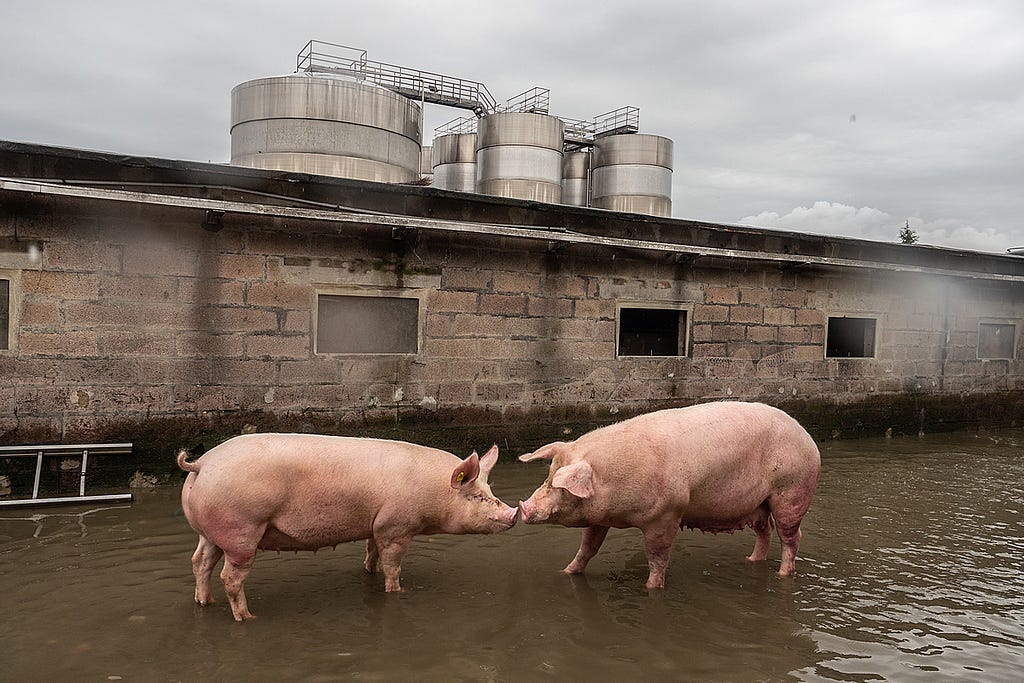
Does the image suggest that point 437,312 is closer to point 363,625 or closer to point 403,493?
point 403,493

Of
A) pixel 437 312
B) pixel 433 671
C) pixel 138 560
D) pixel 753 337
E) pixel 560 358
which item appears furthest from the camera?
pixel 753 337

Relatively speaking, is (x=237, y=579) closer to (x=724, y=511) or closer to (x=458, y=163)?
(x=724, y=511)

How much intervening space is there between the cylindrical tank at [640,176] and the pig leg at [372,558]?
12.2 meters

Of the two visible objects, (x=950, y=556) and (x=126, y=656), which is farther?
(x=950, y=556)

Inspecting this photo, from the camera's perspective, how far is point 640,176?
52.6 ft

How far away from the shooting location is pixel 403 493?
4348 millimetres

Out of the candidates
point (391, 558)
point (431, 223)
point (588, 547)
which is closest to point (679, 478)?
point (588, 547)

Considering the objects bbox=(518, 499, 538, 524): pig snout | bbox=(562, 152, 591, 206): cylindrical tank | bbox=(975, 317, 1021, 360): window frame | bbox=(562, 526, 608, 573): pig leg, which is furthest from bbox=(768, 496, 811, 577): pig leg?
bbox=(562, 152, 591, 206): cylindrical tank

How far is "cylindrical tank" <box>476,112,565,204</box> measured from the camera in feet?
46.5

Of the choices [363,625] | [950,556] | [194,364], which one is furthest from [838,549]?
[194,364]

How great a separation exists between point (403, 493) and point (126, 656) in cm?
158

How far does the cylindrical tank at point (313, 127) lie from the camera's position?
10.5 metres

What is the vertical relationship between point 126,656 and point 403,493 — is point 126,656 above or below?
below

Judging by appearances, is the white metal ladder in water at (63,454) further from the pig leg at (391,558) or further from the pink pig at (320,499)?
the pig leg at (391,558)
